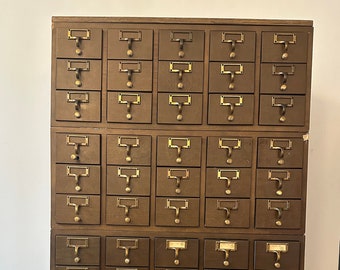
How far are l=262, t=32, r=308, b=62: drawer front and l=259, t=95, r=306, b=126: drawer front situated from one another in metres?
0.19

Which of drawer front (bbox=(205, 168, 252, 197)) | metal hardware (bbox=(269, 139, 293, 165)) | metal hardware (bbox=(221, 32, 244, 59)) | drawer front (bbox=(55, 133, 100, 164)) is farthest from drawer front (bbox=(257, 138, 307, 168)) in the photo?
drawer front (bbox=(55, 133, 100, 164))

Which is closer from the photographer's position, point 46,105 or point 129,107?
point 129,107

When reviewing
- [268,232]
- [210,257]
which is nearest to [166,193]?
[210,257]

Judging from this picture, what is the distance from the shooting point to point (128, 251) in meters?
1.66

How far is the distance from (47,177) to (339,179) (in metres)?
1.92

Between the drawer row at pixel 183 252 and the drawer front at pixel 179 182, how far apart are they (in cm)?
23

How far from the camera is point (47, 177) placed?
86.4 inches

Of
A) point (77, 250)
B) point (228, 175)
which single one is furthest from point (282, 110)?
point (77, 250)

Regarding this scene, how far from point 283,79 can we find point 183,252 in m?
0.98

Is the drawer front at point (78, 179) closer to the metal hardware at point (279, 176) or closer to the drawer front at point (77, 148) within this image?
the drawer front at point (77, 148)

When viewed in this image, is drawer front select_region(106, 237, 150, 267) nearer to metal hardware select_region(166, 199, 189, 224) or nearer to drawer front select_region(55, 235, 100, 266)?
drawer front select_region(55, 235, 100, 266)

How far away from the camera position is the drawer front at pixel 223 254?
65.2 inches

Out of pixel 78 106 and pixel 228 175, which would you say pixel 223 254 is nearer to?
pixel 228 175

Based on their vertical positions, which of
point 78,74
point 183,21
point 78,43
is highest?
point 183,21
